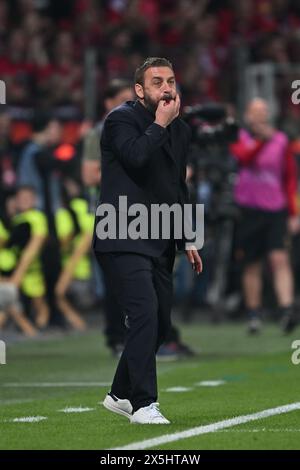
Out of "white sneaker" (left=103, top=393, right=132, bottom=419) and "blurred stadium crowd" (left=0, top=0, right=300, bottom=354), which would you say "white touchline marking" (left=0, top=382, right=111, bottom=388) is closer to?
"blurred stadium crowd" (left=0, top=0, right=300, bottom=354)

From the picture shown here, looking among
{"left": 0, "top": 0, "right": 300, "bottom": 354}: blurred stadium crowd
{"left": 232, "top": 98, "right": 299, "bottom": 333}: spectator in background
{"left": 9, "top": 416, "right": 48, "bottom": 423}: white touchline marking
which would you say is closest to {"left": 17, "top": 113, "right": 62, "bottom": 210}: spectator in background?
{"left": 0, "top": 0, "right": 300, "bottom": 354}: blurred stadium crowd

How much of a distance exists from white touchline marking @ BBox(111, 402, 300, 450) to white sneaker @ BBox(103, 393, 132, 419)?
1.55 feet

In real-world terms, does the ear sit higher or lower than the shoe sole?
higher

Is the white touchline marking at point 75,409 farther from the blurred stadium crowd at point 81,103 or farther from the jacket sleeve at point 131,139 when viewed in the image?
the blurred stadium crowd at point 81,103

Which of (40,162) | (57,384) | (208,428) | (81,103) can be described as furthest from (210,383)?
(81,103)

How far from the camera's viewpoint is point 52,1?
2278 cm

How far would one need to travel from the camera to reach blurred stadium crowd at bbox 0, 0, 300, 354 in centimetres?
1773

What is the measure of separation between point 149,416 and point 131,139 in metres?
1.42

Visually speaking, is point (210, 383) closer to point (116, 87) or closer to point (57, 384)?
point (57, 384)

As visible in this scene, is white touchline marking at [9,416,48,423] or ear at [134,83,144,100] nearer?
ear at [134,83,144,100]

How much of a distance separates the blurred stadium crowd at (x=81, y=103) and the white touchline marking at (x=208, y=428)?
182 inches

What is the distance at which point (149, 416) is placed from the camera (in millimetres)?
8266
